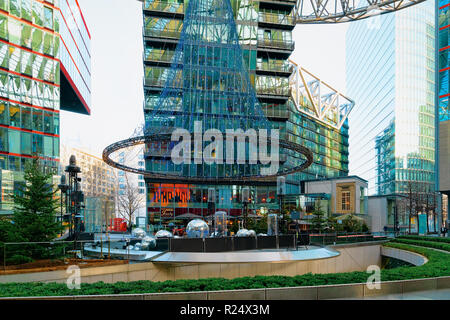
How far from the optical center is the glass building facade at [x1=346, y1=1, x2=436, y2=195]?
103562 millimetres

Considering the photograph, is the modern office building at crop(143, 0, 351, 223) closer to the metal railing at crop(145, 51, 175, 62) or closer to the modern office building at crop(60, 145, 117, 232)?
the metal railing at crop(145, 51, 175, 62)

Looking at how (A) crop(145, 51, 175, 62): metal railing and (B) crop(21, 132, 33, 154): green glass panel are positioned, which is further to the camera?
(A) crop(145, 51, 175, 62): metal railing

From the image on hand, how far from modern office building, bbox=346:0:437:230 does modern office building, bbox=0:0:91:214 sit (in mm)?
80975

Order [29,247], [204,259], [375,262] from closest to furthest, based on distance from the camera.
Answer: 1. [29,247]
2. [204,259]
3. [375,262]

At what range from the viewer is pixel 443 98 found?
45375 mm

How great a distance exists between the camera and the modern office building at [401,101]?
103562 mm

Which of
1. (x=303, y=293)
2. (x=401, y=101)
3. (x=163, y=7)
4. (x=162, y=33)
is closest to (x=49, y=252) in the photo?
(x=303, y=293)

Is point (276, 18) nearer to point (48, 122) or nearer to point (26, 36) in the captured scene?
point (26, 36)

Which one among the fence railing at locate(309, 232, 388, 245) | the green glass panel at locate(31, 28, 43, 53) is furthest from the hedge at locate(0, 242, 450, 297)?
the green glass panel at locate(31, 28, 43, 53)

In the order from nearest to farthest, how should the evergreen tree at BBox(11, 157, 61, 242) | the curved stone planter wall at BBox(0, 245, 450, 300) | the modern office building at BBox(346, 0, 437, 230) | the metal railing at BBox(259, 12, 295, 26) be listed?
the curved stone planter wall at BBox(0, 245, 450, 300)
the evergreen tree at BBox(11, 157, 61, 242)
the metal railing at BBox(259, 12, 295, 26)
the modern office building at BBox(346, 0, 437, 230)

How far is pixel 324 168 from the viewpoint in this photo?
103 metres
